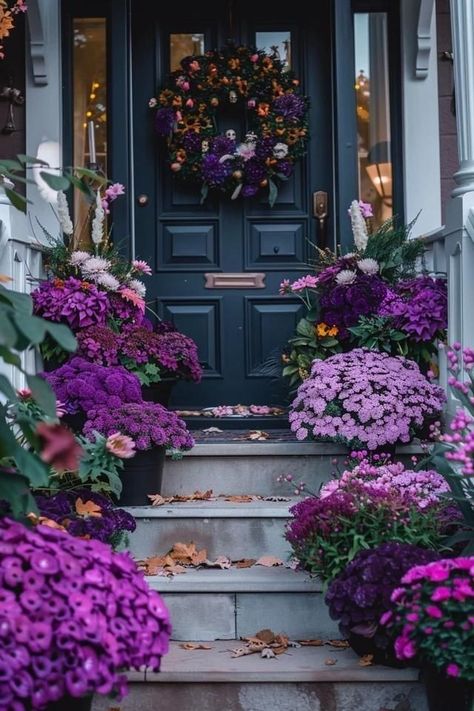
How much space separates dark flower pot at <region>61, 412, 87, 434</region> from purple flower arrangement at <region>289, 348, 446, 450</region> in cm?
90

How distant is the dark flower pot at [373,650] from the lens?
2941 millimetres

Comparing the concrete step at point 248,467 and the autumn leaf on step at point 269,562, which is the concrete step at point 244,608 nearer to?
the autumn leaf on step at point 269,562

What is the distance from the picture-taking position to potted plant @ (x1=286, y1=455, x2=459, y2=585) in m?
3.10

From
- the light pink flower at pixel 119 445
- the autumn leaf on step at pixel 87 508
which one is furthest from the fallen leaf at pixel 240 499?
the light pink flower at pixel 119 445

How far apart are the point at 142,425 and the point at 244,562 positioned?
65 cm

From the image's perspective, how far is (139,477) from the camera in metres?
3.88

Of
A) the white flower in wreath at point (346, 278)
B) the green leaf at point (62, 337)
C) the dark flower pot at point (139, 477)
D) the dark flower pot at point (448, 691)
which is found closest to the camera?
the green leaf at point (62, 337)

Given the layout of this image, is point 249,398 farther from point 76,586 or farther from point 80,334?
point 76,586

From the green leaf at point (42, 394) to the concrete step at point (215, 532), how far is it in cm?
175

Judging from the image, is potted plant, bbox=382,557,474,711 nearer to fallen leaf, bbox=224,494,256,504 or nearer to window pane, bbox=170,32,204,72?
fallen leaf, bbox=224,494,256,504

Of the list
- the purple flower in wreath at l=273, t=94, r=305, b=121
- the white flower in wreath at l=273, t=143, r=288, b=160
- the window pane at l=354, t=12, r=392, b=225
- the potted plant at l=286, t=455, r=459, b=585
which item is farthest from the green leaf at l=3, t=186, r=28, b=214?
the window pane at l=354, t=12, r=392, b=225

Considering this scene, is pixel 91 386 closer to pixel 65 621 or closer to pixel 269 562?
pixel 269 562

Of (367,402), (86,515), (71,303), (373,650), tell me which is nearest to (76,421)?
(71,303)

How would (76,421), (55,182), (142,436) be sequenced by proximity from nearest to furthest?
(55,182)
(142,436)
(76,421)
